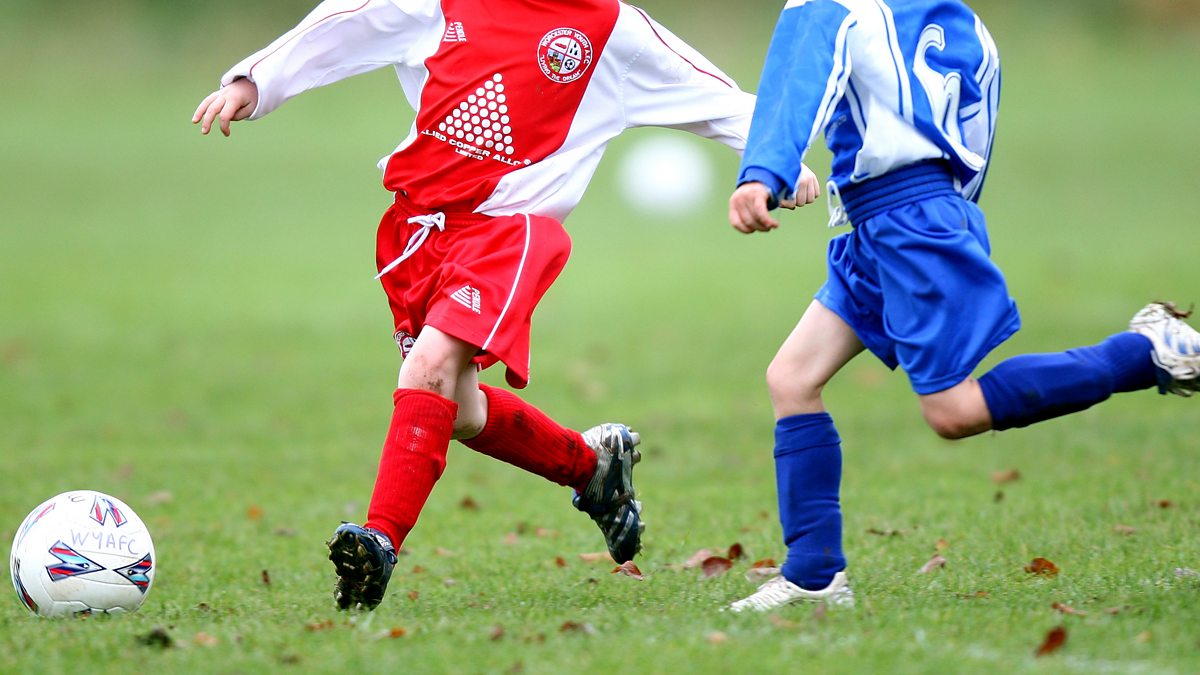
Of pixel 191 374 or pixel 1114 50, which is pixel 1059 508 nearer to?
pixel 191 374

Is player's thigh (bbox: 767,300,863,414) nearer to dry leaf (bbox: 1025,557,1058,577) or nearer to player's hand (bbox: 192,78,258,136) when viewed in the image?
dry leaf (bbox: 1025,557,1058,577)

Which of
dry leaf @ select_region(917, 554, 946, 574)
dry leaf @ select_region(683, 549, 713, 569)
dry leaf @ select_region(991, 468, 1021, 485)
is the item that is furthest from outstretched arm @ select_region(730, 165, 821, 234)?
dry leaf @ select_region(991, 468, 1021, 485)

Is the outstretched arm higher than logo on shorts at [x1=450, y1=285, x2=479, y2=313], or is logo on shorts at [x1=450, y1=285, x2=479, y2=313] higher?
the outstretched arm

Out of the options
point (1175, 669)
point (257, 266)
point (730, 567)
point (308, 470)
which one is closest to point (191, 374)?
point (308, 470)

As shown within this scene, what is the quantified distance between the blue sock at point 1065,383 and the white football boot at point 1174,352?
24mm

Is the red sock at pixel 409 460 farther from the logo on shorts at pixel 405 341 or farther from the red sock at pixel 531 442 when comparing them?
the red sock at pixel 531 442

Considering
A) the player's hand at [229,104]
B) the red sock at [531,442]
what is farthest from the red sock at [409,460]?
the player's hand at [229,104]

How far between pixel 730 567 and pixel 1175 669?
1832mm

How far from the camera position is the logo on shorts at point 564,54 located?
4523mm

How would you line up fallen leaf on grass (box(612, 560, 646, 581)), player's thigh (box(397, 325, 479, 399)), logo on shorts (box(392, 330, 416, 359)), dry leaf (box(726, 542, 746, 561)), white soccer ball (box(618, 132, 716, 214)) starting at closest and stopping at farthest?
player's thigh (box(397, 325, 479, 399)) < logo on shorts (box(392, 330, 416, 359)) < fallen leaf on grass (box(612, 560, 646, 581)) < dry leaf (box(726, 542, 746, 561)) < white soccer ball (box(618, 132, 716, 214))

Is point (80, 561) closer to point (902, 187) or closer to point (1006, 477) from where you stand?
point (902, 187)

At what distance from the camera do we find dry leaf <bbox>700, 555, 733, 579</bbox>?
477cm

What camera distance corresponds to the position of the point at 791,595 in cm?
400

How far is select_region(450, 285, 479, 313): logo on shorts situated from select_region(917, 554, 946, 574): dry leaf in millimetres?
1583
